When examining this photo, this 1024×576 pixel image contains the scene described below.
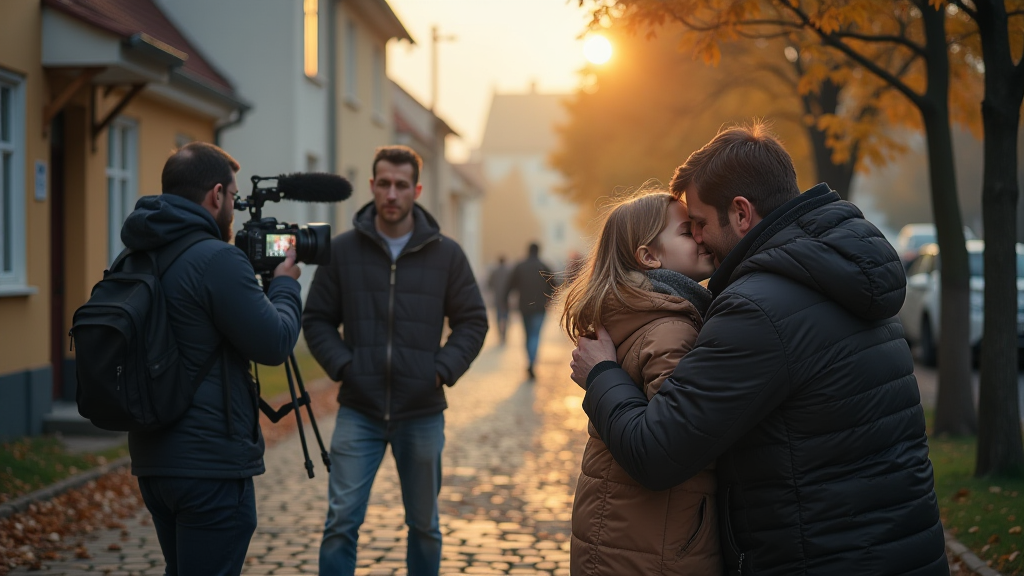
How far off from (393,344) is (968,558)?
3.37 metres

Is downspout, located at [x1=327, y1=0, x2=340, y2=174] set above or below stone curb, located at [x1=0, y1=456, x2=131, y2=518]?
above

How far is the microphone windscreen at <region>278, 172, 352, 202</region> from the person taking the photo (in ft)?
14.2

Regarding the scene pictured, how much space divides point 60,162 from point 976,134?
32.3 feet

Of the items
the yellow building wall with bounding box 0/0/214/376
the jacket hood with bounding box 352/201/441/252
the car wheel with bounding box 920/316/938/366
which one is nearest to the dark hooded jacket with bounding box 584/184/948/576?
the jacket hood with bounding box 352/201/441/252

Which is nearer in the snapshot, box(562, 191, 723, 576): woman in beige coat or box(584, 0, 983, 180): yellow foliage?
box(562, 191, 723, 576): woman in beige coat

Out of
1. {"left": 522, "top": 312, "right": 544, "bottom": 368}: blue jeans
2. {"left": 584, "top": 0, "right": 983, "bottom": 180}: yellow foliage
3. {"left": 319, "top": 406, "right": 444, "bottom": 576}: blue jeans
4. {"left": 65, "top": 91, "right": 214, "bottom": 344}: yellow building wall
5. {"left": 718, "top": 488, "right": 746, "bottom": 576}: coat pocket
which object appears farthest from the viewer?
{"left": 522, "top": 312, "right": 544, "bottom": 368}: blue jeans

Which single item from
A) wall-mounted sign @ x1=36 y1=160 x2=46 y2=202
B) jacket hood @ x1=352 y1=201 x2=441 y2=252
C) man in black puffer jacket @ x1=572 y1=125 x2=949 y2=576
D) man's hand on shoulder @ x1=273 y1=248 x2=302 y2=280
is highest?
wall-mounted sign @ x1=36 y1=160 x2=46 y2=202

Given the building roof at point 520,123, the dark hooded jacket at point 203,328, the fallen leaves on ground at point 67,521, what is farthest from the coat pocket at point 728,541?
the building roof at point 520,123

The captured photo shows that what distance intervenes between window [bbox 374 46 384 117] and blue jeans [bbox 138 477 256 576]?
75.4ft

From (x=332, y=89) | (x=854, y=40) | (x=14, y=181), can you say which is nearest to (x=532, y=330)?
(x=854, y=40)

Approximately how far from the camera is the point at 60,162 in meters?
11.3

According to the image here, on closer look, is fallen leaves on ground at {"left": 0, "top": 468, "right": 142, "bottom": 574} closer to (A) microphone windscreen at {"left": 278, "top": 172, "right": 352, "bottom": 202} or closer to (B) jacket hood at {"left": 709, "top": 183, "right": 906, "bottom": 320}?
(A) microphone windscreen at {"left": 278, "top": 172, "right": 352, "bottom": 202}

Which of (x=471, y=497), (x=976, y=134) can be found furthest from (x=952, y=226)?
(x=471, y=497)

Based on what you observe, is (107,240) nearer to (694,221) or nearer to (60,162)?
(60,162)
